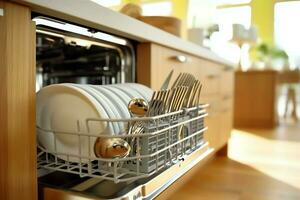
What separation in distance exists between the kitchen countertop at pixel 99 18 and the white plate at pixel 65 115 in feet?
0.51

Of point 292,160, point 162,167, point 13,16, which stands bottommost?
point 292,160

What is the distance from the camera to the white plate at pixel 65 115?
63cm

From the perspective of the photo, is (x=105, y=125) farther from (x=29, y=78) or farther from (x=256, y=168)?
(x=256, y=168)

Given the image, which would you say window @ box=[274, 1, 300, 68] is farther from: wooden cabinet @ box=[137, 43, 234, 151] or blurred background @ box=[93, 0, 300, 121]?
wooden cabinet @ box=[137, 43, 234, 151]

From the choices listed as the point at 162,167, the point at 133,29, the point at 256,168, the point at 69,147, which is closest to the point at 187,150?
the point at 162,167

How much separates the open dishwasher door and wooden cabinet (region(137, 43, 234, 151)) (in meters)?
0.37

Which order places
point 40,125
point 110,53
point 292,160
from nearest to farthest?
1. point 40,125
2. point 110,53
3. point 292,160

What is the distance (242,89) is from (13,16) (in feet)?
12.3

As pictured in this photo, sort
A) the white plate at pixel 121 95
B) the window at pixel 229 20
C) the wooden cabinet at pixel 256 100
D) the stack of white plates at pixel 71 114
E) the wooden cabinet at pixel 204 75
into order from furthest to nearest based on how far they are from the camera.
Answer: the wooden cabinet at pixel 256 100
the window at pixel 229 20
the wooden cabinet at pixel 204 75
the white plate at pixel 121 95
the stack of white plates at pixel 71 114

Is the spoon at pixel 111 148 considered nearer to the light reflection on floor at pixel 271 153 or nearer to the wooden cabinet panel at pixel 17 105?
the wooden cabinet panel at pixel 17 105

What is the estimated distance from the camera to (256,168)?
1.71 meters

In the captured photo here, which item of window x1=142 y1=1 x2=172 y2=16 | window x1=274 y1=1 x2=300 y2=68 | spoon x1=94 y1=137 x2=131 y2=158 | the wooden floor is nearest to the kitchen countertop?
spoon x1=94 y1=137 x2=131 y2=158

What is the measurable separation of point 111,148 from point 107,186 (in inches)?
6.9

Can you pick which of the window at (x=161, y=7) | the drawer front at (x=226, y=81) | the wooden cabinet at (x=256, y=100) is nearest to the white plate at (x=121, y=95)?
the drawer front at (x=226, y=81)
